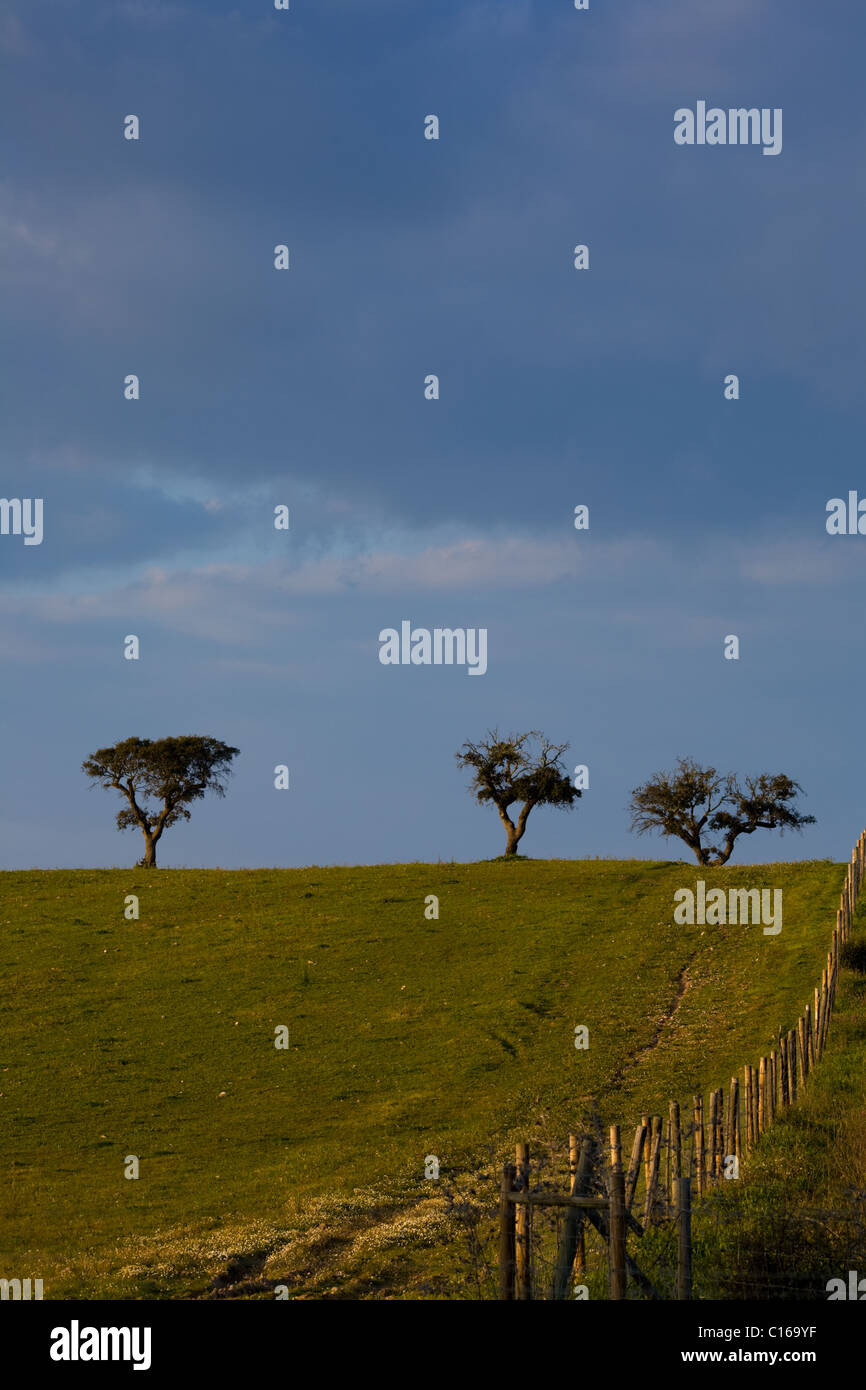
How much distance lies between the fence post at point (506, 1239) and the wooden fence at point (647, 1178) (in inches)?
0.5

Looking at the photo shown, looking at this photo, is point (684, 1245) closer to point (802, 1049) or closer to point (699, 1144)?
point (699, 1144)

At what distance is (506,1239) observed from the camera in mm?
15023

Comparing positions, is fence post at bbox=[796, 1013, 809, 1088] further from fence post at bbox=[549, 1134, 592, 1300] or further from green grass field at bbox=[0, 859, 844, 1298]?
fence post at bbox=[549, 1134, 592, 1300]

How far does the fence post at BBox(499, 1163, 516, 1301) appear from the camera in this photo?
14.9 metres

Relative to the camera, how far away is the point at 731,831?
93625mm

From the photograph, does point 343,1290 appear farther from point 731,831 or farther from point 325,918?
point 731,831

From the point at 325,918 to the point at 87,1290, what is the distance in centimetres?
3951

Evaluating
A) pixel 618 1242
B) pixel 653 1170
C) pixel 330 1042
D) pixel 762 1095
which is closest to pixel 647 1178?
pixel 653 1170

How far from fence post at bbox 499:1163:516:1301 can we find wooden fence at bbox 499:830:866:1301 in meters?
0.01

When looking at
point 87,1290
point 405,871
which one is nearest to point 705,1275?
point 87,1290

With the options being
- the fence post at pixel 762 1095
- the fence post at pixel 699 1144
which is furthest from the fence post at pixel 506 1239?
the fence post at pixel 762 1095

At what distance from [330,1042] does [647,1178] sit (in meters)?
25.8
